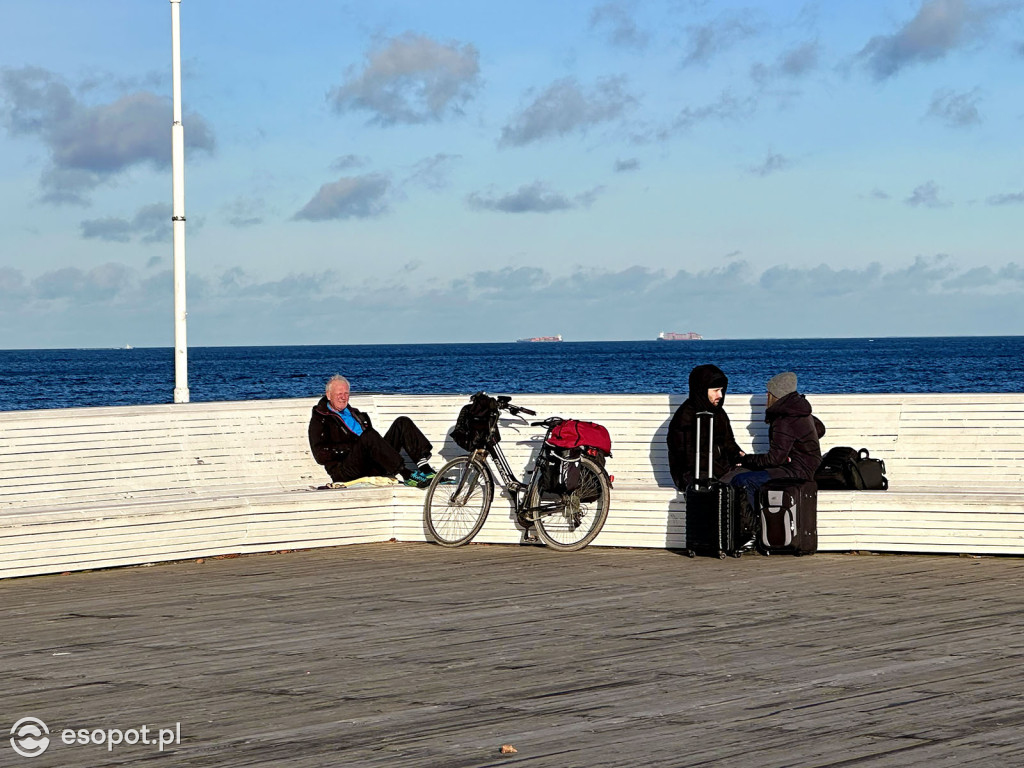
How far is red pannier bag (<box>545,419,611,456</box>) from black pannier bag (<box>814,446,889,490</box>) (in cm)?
148

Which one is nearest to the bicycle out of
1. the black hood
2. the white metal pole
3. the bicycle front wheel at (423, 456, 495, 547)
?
the bicycle front wheel at (423, 456, 495, 547)

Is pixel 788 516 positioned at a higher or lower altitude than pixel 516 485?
lower

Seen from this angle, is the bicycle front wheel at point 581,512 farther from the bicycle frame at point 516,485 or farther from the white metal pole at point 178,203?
the white metal pole at point 178,203

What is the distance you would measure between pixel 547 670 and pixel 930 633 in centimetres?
197

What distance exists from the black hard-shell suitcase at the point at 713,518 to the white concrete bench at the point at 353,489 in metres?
0.41

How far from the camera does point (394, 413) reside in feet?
37.7

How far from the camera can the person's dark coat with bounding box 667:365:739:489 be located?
32.4ft

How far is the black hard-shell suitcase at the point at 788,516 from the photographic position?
370 inches

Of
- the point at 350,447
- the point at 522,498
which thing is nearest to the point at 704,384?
the point at 522,498

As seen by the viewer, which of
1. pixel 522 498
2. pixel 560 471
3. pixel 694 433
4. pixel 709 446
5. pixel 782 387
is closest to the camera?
pixel 709 446

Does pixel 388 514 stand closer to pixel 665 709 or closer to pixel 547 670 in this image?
pixel 547 670

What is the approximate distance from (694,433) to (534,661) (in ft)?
12.8

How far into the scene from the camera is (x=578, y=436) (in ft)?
32.9

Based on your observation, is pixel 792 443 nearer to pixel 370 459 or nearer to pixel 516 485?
pixel 516 485
